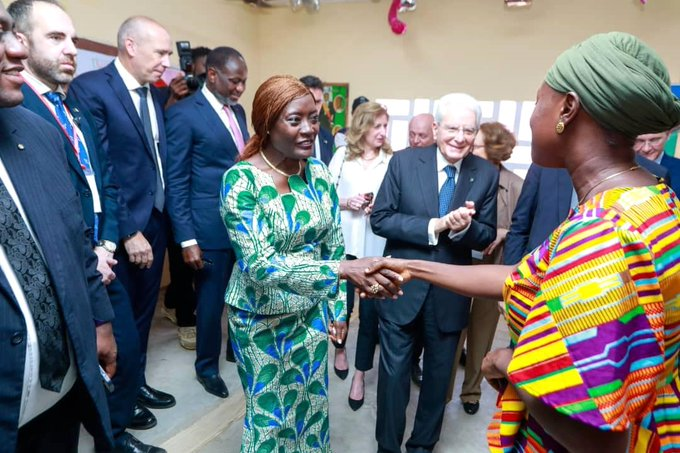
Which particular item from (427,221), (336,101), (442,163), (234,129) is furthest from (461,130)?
(336,101)

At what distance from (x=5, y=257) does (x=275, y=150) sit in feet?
3.16

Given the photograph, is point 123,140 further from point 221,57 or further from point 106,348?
point 106,348

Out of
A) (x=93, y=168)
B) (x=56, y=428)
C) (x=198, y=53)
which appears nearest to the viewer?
(x=56, y=428)

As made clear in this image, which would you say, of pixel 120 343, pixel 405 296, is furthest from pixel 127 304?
pixel 405 296

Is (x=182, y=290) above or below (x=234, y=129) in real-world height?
below

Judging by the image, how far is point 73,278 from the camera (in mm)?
1174

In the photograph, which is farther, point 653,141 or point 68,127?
point 653,141

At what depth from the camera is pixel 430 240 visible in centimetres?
201

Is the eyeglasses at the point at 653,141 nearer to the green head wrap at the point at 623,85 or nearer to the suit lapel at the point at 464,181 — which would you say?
the suit lapel at the point at 464,181

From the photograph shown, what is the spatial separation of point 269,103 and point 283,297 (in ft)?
2.43

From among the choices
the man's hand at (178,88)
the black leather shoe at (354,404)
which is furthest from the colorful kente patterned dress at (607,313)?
the man's hand at (178,88)

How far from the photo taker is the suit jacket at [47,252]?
3.25 ft

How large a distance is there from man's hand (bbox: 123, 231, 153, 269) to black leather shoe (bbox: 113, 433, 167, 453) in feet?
2.74

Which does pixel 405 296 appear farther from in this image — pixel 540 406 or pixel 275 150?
pixel 540 406
